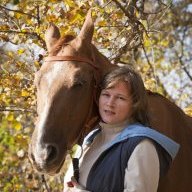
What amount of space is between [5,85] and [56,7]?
876 millimetres

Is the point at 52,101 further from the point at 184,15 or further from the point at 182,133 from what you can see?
the point at 184,15

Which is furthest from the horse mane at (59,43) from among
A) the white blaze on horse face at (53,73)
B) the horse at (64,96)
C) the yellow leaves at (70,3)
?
the yellow leaves at (70,3)

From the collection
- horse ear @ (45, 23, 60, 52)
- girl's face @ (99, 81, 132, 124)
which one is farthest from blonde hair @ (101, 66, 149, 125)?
horse ear @ (45, 23, 60, 52)

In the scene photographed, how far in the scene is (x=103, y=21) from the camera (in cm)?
482

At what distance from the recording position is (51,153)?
2.84 metres

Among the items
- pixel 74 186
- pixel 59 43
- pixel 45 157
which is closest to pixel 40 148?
pixel 45 157

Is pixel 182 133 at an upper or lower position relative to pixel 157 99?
lower

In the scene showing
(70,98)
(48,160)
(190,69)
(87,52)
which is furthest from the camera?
(190,69)

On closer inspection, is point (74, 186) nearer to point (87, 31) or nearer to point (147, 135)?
point (147, 135)

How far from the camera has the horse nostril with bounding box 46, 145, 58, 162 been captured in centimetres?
282

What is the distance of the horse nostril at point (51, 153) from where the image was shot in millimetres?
2816

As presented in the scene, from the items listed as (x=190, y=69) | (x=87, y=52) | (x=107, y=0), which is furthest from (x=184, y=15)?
(x=87, y=52)

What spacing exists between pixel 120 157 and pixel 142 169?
0.14m

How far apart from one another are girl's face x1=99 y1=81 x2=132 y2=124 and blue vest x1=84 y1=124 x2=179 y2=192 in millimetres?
79
